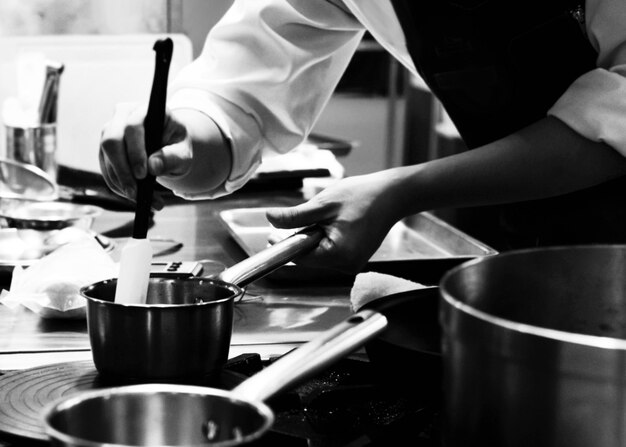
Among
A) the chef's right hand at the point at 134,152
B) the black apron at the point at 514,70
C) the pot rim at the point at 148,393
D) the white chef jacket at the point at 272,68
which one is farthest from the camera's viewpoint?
the white chef jacket at the point at 272,68

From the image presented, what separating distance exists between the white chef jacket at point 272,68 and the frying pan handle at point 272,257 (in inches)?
13.2

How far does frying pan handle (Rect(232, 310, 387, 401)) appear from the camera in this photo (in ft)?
2.23

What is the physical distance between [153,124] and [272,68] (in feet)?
1.93

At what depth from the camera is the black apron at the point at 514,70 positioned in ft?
4.89

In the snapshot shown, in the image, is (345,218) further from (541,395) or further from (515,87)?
(541,395)

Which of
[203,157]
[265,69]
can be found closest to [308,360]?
[203,157]

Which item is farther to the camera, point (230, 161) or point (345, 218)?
point (230, 161)

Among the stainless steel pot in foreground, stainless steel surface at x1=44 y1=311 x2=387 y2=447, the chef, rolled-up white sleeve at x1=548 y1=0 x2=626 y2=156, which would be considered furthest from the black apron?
stainless steel surface at x1=44 y1=311 x2=387 y2=447

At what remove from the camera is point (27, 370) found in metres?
1.07

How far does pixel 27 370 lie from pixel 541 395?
63 cm

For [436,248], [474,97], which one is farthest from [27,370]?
[436,248]

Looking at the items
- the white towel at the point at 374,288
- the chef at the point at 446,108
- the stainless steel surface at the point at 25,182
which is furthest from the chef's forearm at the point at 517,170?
the stainless steel surface at the point at 25,182

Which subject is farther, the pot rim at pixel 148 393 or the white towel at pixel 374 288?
the white towel at pixel 374 288

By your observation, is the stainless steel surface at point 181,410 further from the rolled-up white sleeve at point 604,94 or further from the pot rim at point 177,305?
the rolled-up white sleeve at point 604,94
